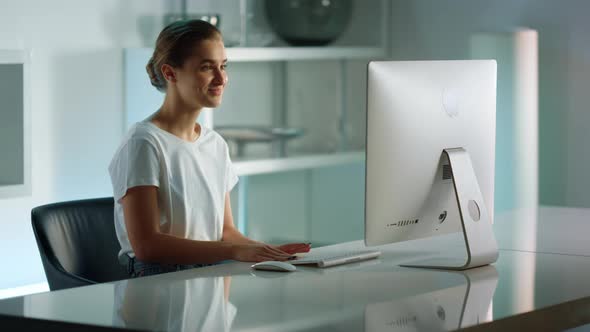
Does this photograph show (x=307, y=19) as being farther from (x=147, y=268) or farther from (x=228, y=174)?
(x=147, y=268)

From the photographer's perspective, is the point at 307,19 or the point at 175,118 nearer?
the point at 175,118

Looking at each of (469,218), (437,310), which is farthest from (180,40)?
(437,310)

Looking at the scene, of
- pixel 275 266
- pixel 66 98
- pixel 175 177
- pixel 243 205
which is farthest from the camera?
pixel 243 205

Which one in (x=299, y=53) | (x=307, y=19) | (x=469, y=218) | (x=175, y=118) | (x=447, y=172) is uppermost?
(x=307, y=19)

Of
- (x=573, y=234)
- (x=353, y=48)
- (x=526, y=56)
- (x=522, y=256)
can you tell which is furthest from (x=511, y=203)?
(x=522, y=256)

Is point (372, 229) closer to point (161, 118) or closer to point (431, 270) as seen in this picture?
point (431, 270)

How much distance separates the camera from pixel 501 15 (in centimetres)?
512

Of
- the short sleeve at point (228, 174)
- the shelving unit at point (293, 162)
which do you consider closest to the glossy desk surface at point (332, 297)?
the short sleeve at point (228, 174)

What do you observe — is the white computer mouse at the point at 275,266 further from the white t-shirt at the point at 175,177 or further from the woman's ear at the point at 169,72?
the woman's ear at the point at 169,72

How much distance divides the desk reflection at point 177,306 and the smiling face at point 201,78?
21.9 inches

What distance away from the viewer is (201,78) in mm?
2535

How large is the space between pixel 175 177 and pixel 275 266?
41 cm

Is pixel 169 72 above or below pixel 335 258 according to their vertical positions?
above

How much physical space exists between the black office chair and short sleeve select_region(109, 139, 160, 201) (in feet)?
1.04
